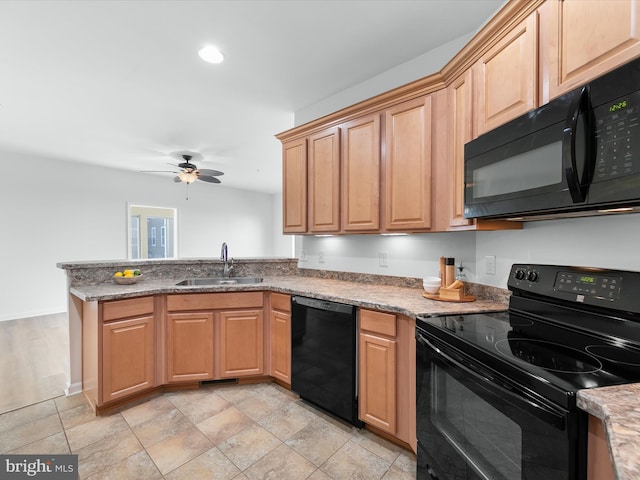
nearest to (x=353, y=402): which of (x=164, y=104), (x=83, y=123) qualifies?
(x=164, y=104)

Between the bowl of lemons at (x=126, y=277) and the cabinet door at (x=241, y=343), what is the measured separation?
86cm

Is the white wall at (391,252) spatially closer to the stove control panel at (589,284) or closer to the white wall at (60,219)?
the stove control panel at (589,284)

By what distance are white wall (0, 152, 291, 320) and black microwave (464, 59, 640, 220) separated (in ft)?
21.8

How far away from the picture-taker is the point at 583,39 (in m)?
1.09

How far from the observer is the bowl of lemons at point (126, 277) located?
8.30 ft

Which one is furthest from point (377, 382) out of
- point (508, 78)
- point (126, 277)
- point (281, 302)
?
point (126, 277)

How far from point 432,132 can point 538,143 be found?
0.86m

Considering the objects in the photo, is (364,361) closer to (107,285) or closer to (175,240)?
(107,285)

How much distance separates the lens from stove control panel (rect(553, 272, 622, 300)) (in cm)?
111

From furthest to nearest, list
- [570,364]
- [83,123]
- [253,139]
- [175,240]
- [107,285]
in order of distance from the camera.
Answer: [175,240], [253,139], [83,123], [107,285], [570,364]

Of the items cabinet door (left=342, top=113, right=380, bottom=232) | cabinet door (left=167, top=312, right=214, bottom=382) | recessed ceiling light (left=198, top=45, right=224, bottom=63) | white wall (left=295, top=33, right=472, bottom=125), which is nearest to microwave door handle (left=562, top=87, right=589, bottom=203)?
cabinet door (left=342, top=113, right=380, bottom=232)

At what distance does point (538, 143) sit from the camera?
1197 millimetres

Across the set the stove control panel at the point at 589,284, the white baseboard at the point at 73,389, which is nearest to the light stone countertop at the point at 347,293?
the stove control panel at the point at 589,284

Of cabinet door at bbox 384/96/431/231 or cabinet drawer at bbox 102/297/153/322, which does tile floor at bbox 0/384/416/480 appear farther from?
cabinet door at bbox 384/96/431/231
